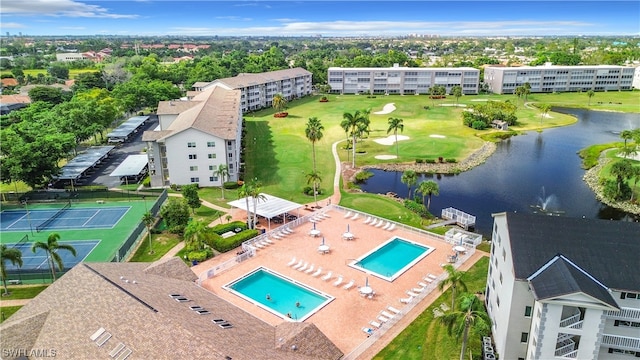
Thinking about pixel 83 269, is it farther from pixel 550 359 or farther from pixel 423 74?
pixel 423 74

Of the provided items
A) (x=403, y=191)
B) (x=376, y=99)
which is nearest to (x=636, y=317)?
(x=403, y=191)

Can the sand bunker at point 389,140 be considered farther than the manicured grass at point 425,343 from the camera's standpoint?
Yes

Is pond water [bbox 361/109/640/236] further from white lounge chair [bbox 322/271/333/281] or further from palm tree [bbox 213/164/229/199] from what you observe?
white lounge chair [bbox 322/271/333/281]

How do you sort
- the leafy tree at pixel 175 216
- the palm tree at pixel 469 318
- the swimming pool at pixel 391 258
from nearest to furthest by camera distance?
the palm tree at pixel 469 318 < the swimming pool at pixel 391 258 < the leafy tree at pixel 175 216

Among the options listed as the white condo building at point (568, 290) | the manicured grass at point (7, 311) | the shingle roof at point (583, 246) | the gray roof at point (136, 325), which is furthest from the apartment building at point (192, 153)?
the white condo building at point (568, 290)

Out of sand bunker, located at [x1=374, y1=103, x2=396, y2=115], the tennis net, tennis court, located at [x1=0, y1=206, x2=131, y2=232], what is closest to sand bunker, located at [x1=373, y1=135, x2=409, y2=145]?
sand bunker, located at [x1=374, y1=103, x2=396, y2=115]

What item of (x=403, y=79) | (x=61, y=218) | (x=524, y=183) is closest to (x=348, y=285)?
(x=61, y=218)

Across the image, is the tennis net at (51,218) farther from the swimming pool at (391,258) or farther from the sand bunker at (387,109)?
the sand bunker at (387,109)
